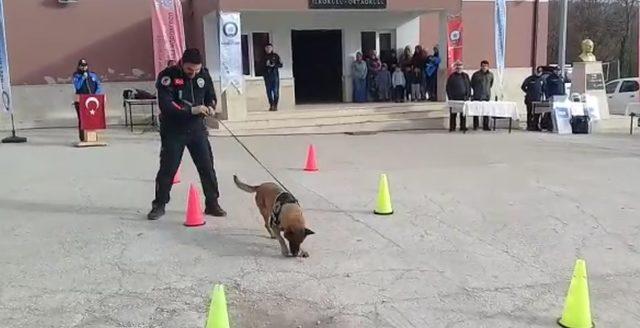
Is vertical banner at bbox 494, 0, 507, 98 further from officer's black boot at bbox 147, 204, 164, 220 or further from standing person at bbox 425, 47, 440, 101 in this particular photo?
officer's black boot at bbox 147, 204, 164, 220

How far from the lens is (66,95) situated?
17891 millimetres

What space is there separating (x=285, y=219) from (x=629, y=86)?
70.4 ft

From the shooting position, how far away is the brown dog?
5.61 metres

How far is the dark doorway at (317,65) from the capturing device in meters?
20.3

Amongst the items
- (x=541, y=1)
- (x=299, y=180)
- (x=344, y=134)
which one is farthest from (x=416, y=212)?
(x=541, y=1)

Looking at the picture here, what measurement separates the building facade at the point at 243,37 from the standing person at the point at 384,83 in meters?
1.06

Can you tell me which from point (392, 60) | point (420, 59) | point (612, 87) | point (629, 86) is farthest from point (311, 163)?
point (612, 87)

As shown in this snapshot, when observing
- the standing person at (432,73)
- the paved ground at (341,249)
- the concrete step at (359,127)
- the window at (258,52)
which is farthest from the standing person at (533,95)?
the window at (258,52)

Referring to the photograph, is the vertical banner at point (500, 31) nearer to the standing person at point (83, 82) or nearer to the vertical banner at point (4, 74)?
the standing person at point (83, 82)

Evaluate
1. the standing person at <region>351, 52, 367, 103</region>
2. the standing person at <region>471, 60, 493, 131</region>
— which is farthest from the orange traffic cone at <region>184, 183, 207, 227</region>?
the standing person at <region>351, 52, 367, 103</region>

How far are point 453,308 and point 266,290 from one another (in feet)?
4.67

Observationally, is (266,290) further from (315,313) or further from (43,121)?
(43,121)

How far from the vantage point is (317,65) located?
21094mm

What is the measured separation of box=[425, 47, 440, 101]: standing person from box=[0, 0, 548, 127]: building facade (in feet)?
0.96
